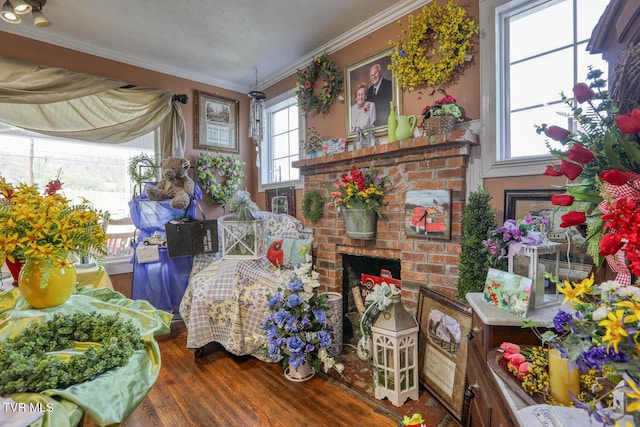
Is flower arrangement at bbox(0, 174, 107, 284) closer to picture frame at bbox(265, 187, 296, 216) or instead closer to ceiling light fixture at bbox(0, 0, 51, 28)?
ceiling light fixture at bbox(0, 0, 51, 28)

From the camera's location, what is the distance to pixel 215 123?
3715 mm

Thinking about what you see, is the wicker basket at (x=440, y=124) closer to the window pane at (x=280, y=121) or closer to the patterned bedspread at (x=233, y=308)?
the patterned bedspread at (x=233, y=308)

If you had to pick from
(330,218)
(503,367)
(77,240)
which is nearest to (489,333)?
(503,367)

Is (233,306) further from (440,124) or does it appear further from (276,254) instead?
(440,124)

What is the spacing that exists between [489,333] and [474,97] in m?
1.50

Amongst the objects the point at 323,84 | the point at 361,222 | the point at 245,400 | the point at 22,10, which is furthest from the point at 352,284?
the point at 22,10

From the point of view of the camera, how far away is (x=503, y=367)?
885 mm

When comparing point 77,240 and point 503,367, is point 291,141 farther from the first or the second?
point 503,367

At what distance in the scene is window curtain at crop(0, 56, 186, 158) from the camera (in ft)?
8.31

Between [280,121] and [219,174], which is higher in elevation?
[280,121]

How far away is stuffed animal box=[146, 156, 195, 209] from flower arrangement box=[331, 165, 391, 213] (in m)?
1.54

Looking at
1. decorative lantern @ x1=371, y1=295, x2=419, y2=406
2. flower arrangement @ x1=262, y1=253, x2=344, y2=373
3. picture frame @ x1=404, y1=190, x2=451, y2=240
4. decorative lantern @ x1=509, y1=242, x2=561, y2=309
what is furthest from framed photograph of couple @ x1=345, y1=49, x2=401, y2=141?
decorative lantern @ x1=509, y1=242, x2=561, y2=309

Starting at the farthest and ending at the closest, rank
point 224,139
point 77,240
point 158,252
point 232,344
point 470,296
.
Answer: point 224,139
point 158,252
point 232,344
point 470,296
point 77,240

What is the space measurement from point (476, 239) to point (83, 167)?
3530mm
